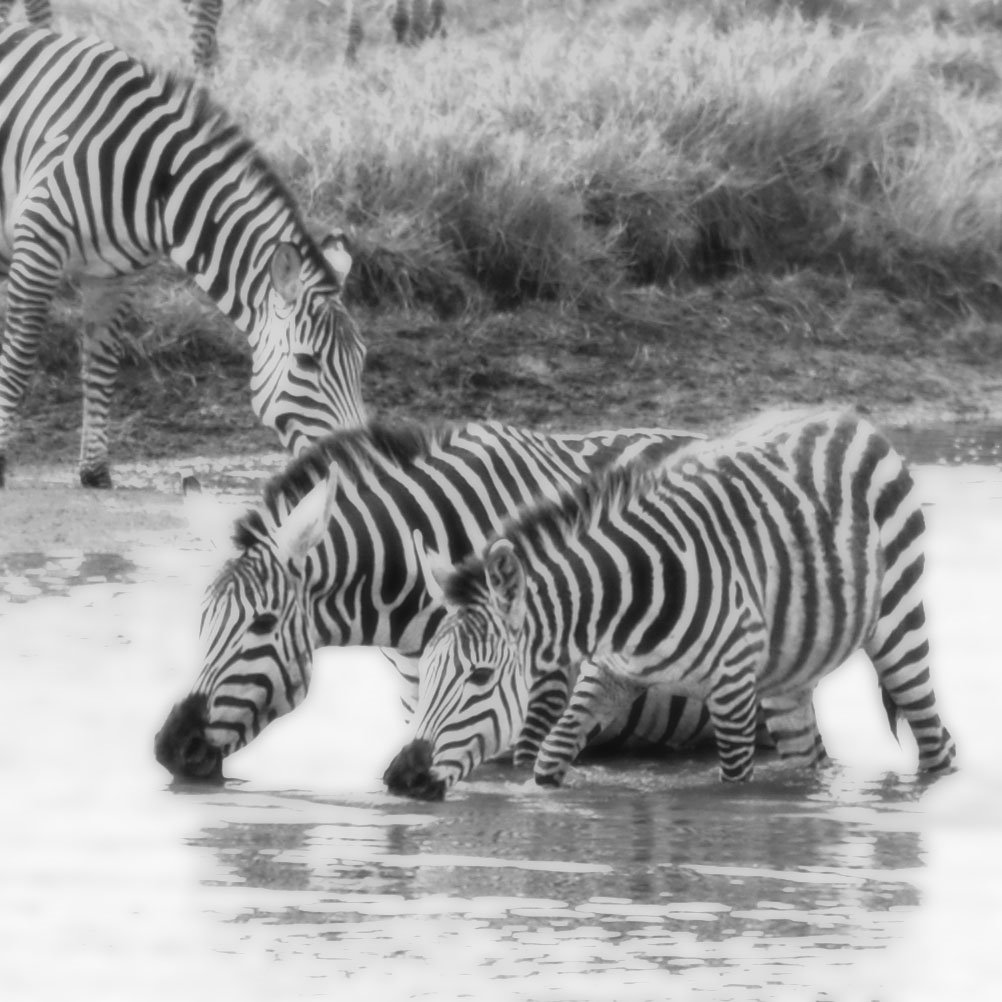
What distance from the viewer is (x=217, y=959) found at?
17.0 ft

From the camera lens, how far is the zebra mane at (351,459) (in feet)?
22.9

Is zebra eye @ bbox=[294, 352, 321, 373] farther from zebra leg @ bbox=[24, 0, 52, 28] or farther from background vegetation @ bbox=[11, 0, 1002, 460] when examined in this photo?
zebra leg @ bbox=[24, 0, 52, 28]

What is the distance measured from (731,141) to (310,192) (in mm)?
3003

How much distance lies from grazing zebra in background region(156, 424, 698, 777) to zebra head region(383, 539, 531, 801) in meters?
0.42

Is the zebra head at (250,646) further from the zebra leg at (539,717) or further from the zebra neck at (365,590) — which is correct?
the zebra leg at (539,717)

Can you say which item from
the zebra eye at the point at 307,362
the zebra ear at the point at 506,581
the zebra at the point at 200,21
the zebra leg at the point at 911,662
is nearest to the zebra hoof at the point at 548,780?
the zebra ear at the point at 506,581

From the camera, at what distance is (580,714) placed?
6.96 metres

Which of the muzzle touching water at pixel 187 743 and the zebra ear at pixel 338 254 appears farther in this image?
the zebra ear at pixel 338 254

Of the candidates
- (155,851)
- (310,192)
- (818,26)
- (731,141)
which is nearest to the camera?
(155,851)

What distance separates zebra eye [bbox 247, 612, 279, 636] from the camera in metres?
6.74

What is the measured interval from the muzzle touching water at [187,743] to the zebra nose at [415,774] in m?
0.56

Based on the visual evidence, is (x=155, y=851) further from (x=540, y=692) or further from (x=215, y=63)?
(x=215, y=63)

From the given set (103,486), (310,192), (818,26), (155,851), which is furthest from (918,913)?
(818,26)

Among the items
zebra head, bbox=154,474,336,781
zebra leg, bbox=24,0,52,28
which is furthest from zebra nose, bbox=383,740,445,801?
zebra leg, bbox=24,0,52,28
